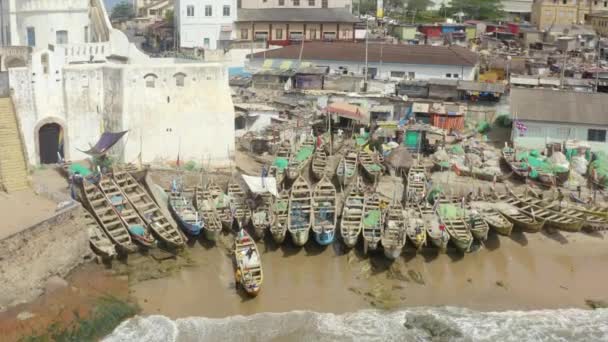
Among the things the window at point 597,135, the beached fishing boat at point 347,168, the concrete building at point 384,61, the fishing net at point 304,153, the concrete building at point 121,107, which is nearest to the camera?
the concrete building at point 121,107

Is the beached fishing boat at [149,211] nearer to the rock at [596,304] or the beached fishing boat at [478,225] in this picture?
the beached fishing boat at [478,225]

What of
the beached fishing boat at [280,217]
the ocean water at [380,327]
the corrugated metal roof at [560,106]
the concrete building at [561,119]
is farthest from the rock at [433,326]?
the corrugated metal roof at [560,106]

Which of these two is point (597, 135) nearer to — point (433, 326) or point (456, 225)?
point (456, 225)

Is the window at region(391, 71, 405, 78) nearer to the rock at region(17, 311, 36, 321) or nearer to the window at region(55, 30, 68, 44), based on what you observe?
the window at region(55, 30, 68, 44)

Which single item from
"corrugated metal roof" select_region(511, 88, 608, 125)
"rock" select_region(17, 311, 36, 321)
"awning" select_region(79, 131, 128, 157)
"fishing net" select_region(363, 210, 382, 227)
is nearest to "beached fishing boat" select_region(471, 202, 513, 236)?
"fishing net" select_region(363, 210, 382, 227)

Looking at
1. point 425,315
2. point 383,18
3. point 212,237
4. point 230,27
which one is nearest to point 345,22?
point 230,27

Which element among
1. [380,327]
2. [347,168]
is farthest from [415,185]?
[380,327]

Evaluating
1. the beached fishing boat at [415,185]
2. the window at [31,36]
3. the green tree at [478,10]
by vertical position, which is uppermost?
the green tree at [478,10]
